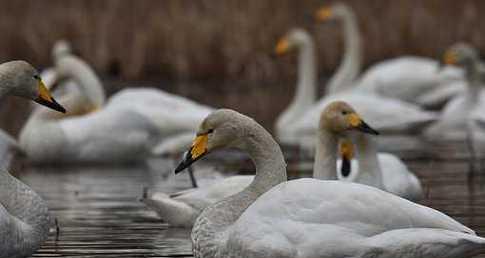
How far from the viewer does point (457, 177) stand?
13.0 metres

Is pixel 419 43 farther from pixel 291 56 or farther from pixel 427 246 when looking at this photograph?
pixel 427 246

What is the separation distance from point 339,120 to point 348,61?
12.1 meters

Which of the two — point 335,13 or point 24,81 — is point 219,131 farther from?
point 335,13

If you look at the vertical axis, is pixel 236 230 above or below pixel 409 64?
above

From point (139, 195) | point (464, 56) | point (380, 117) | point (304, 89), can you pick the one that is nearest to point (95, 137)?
point (139, 195)

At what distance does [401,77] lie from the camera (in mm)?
22812

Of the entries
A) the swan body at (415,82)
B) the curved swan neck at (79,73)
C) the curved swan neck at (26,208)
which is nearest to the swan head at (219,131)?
the curved swan neck at (26,208)

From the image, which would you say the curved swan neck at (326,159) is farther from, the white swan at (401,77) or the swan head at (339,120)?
the white swan at (401,77)

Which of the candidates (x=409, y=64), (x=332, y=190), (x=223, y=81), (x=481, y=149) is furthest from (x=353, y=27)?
(x=332, y=190)

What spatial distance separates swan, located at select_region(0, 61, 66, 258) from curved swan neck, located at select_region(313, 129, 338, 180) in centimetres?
184

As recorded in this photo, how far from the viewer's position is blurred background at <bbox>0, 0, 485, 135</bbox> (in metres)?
23.1

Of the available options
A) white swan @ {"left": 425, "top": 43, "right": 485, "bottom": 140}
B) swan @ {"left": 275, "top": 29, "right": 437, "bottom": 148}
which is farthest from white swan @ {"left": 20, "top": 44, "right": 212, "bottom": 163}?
white swan @ {"left": 425, "top": 43, "right": 485, "bottom": 140}

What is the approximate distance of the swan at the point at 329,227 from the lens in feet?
23.4

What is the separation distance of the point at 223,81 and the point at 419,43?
3253mm
